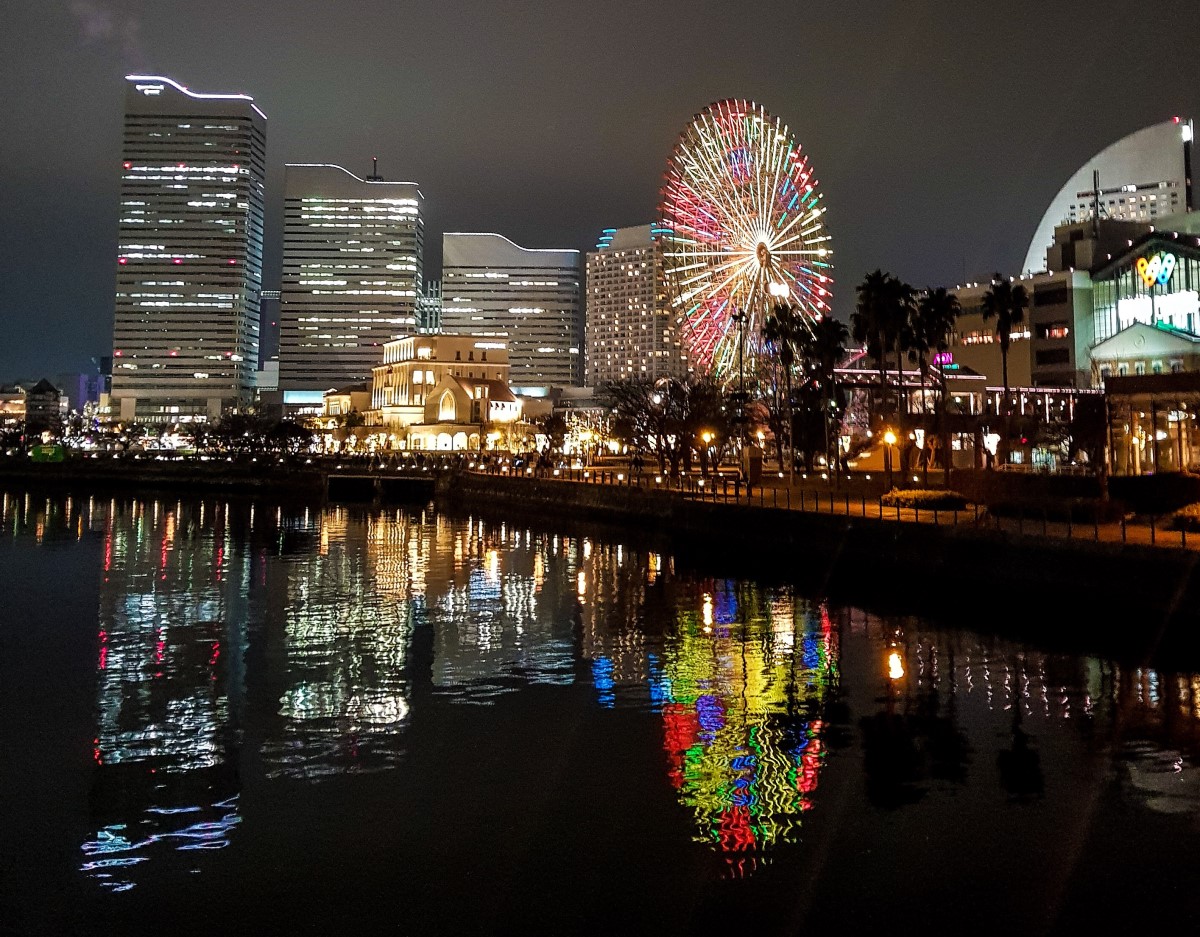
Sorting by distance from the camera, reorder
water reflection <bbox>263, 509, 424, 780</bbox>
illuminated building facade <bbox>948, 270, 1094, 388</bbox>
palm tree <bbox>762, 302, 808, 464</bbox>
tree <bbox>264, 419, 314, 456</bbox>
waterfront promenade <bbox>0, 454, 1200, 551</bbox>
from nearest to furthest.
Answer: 1. water reflection <bbox>263, 509, 424, 780</bbox>
2. waterfront promenade <bbox>0, 454, 1200, 551</bbox>
3. palm tree <bbox>762, 302, 808, 464</bbox>
4. illuminated building facade <bbox>948, 270, 1094, 388</bbox>
5. tree <bbox>264, 419, 314, 456</bbox>

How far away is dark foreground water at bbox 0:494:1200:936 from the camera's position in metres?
11.4

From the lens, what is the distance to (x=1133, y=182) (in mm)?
196250

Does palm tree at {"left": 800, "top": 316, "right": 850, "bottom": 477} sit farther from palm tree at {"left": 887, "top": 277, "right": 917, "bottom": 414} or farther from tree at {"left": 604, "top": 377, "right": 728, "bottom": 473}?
tree at {"left": 604, "top": 377, "right": 728, "bottom": 473}

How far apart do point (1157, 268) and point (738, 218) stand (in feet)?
162

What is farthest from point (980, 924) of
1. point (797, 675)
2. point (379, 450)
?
point (379, 450)

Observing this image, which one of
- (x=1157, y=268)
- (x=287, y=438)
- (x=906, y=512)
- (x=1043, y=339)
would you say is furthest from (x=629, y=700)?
(x=287, y=438)

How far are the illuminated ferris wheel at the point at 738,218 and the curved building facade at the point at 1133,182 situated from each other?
432 feet

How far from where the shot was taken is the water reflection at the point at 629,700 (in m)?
14.4

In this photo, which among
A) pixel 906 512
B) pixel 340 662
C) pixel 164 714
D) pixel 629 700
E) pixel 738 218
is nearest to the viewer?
pixel 164 714

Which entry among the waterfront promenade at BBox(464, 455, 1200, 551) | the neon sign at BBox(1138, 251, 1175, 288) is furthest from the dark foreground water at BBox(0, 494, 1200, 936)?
the neon sign at BBox(1138, 251, 1175, 288)

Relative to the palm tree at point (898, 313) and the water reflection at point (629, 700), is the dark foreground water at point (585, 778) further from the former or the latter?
the palm tree at point (898, 313)

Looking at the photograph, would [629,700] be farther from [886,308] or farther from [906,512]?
[886,308]

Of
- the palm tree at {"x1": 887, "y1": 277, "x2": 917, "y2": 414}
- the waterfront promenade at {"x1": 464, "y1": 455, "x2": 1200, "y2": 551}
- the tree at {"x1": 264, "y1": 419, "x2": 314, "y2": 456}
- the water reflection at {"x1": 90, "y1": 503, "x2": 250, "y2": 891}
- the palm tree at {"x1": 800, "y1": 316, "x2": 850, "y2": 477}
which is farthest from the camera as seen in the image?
the tree at {"x1": 264, "y1": 419, "x2": 314, "y2": 456}

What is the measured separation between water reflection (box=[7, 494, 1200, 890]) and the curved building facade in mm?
179334
